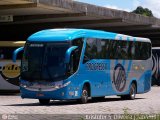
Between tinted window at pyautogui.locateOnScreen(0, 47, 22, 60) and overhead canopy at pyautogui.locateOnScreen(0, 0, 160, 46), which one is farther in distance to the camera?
overhead canopy at pyautogui.locateOnScreen(0, 0, 160, 46)

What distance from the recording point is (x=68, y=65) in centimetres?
2077

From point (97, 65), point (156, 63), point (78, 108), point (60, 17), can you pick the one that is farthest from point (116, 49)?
point (156, 63)

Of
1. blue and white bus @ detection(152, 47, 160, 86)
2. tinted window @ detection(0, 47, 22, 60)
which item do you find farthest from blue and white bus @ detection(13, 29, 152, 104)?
blue and white bus @ detection(152, 47, 160, 86)

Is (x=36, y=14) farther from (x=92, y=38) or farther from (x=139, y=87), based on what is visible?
(x=92, y=38)

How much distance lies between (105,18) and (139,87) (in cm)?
1177

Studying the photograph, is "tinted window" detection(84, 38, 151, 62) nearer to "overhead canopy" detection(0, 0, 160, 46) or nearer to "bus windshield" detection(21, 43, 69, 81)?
"bus windshield" detection(21, 43, 69, 81)

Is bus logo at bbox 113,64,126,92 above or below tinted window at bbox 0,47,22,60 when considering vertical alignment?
below

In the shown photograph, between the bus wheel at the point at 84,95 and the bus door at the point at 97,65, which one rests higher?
the bus door at the point at 97,65

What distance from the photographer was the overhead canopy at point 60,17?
101ft

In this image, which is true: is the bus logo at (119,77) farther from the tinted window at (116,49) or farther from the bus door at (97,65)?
the bus door at (97,65)

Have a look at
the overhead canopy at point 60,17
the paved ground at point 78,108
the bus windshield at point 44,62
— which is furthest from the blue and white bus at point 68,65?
the overhead canopy at point 60,17

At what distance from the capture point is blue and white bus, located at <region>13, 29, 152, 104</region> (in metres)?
20.8

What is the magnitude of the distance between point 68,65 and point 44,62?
3.04 feet

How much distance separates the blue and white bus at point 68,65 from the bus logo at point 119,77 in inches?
4.0
